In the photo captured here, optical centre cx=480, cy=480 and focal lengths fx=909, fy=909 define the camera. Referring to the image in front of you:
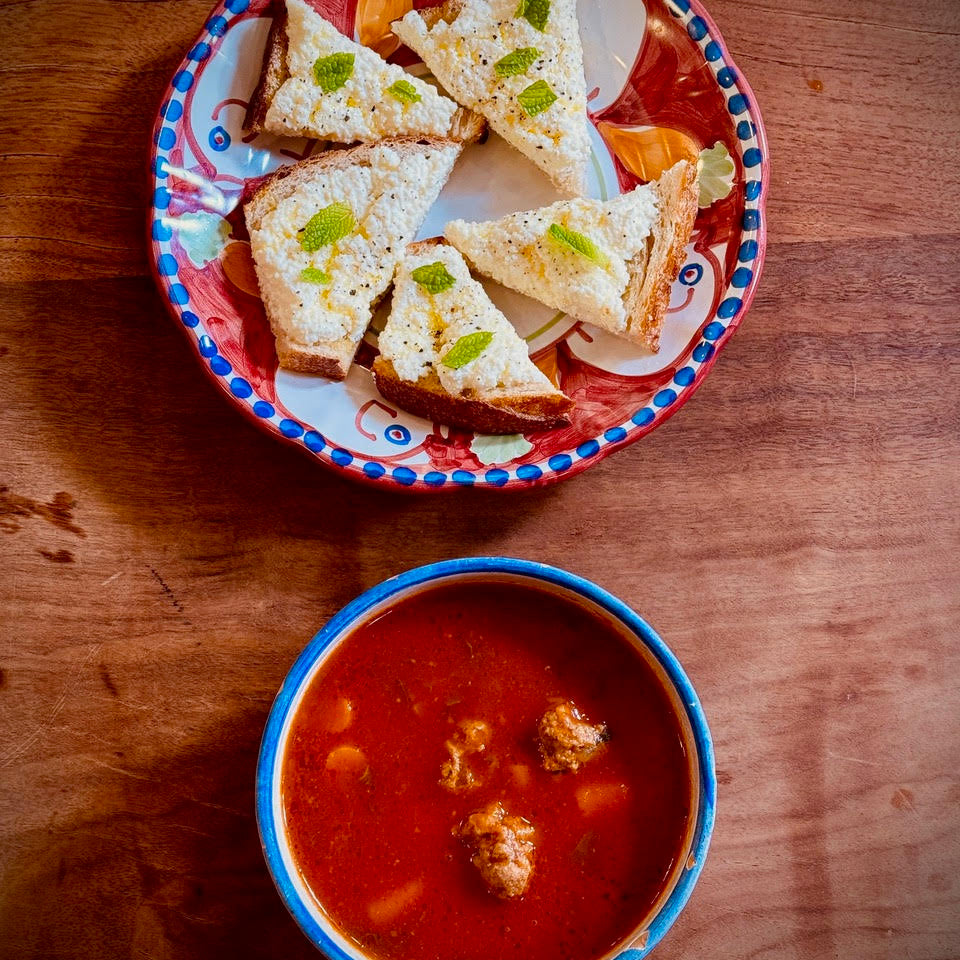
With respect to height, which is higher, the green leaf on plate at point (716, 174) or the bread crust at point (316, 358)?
the green leaf on plate at point (716, 174)

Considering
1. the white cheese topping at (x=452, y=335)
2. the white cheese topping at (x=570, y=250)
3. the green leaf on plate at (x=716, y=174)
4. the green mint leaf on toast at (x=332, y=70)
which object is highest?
the green mint leaf on toast at (x=332, y=70)

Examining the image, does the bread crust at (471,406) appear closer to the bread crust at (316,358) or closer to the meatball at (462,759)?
the bread crust at (316,358)

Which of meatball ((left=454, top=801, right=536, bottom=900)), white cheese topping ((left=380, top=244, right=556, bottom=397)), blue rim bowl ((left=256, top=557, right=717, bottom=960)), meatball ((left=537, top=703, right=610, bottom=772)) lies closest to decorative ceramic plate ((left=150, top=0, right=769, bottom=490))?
white cheese topping ((left=380, top=244, right=556, bottom=397))

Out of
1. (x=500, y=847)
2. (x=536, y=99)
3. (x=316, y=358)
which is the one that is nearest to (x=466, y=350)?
(x=316, y=358)

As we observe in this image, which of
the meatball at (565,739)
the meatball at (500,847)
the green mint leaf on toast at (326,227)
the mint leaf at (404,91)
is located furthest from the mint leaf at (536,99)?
the meatball at (500,847)

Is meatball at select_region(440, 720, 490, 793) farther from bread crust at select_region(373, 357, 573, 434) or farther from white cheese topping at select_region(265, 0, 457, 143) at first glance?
white cheese topping at select_region(265, 0, 457, 143)

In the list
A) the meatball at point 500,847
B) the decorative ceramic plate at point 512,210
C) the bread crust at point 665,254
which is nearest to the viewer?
the meatball at point 500,847

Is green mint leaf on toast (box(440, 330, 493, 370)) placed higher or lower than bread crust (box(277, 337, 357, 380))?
higher

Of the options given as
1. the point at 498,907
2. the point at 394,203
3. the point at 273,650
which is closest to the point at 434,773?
the point at 498,907
